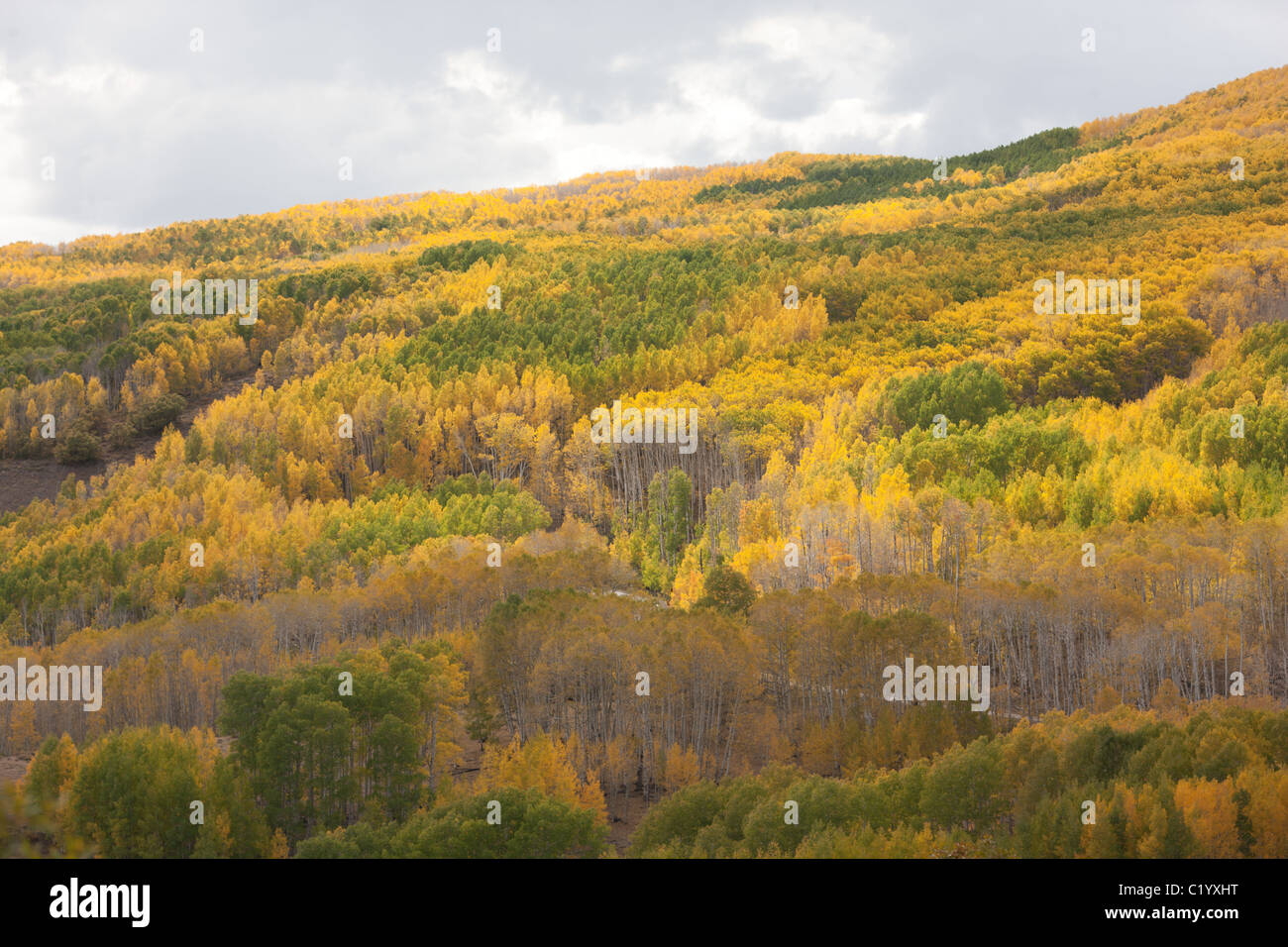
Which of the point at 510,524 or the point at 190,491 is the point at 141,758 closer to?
the point at 510,524

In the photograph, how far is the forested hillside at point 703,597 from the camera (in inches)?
2029

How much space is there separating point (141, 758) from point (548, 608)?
25.9 metres

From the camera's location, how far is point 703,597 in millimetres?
86938

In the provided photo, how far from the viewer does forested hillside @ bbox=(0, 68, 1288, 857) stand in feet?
169
